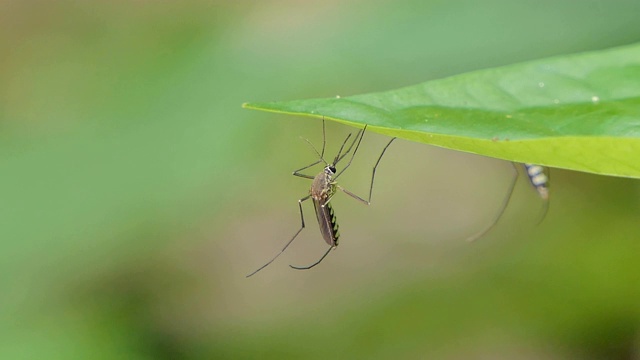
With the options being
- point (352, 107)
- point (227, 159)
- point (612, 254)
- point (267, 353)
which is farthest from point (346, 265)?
point (352, 107)

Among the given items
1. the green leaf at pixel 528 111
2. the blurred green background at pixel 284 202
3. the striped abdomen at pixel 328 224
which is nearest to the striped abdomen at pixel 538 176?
the blurred green background at pixel 284 202

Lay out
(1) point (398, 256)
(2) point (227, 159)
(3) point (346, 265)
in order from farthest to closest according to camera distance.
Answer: (3) point (346, 265) → (1) point (398, 256) → (2) point (227, 159)

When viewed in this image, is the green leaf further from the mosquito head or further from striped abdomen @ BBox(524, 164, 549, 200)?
the mosquito head

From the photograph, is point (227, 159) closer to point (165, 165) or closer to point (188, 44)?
point (165, 165)

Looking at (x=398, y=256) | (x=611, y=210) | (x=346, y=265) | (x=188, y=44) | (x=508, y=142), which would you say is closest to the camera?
(x=508, y=142)

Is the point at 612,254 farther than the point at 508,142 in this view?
Yes

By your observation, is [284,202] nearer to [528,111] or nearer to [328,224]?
[328,224]

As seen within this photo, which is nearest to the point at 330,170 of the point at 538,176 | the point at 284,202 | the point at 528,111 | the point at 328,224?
the point at 328,224

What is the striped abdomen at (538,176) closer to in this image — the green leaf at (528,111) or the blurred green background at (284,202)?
the blurred green background at (284,202)
